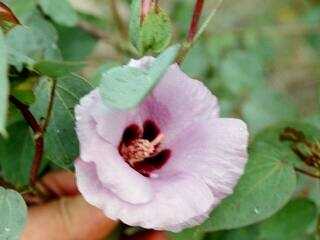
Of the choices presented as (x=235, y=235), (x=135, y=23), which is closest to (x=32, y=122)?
(x=135, y=23)

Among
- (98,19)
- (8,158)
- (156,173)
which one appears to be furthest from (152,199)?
(98,19)

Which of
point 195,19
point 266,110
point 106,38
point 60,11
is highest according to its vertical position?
point 195,19

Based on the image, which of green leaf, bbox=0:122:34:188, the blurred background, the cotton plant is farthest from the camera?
the blurred background

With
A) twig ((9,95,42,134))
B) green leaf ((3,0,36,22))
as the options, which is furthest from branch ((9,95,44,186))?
green leaf ((3,0,36,22))

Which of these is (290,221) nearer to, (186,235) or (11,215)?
(186,235)

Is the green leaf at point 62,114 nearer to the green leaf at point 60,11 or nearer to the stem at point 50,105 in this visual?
the stem at point 50,105

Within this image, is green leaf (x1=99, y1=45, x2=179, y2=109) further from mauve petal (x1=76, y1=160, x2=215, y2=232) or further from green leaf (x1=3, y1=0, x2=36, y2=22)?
green leaf (x1=3, y1=0, x2=36, y2=22)

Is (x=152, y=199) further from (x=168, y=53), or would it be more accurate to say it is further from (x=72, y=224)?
(x=72, y=224)

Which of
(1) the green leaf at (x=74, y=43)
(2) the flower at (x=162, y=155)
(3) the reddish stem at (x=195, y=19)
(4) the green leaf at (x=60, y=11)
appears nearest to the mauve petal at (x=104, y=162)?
(2) the flower at (x=162, y=155)
